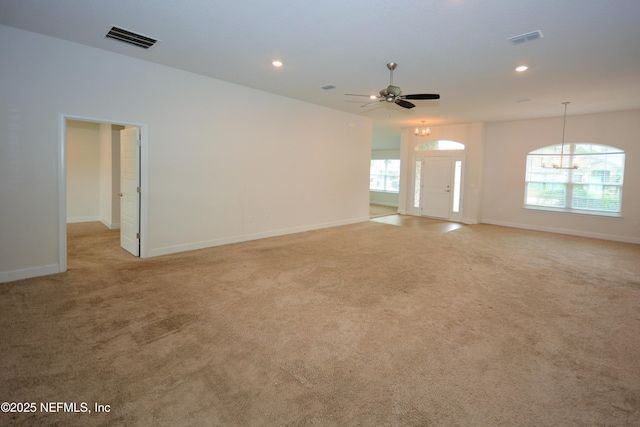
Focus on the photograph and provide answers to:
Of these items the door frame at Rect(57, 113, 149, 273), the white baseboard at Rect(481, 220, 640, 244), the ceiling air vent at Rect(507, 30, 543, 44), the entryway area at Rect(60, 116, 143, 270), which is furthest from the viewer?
the white baseboard at Rect(481, 220, 640, 244)

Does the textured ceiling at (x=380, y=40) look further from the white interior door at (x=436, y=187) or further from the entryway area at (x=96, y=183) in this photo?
the white interior door at (x=436, y=187)

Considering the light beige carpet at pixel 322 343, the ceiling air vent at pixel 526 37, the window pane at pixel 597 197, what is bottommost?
the light beige carpet at pixel 322 343

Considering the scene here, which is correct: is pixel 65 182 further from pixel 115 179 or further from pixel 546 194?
pixel 546 194

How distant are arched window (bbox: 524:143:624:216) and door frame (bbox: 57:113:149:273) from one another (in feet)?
29.0

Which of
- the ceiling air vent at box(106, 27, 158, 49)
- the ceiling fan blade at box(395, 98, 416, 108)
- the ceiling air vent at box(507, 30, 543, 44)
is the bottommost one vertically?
the ceiling fan blade at box(395, 98, 416, 108)

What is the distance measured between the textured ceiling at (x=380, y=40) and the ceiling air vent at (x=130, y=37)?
10 centimetres

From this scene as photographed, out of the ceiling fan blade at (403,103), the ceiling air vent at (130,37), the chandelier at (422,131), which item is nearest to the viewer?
the ceiling air vent at (130,37)

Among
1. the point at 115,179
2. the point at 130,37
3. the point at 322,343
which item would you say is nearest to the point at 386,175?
the point at 115,179

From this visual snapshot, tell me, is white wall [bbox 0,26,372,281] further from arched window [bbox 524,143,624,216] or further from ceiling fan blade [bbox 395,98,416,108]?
arched window [bbox 524,143,624,216]

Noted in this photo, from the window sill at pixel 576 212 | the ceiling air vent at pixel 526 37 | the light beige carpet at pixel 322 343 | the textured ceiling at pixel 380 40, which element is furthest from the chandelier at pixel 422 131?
the ceiling air vent at pixel 526 37

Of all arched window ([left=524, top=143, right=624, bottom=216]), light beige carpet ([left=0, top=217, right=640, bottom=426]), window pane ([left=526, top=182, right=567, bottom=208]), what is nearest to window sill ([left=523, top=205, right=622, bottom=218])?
arched window ([left=524, top=143, right=624, bottom=216])

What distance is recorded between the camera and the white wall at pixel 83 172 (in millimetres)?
7828

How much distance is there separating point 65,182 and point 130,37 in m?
2.05

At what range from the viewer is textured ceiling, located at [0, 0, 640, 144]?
3.16 metres
